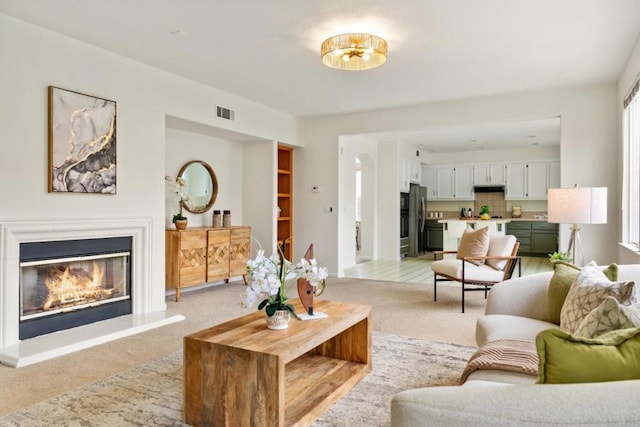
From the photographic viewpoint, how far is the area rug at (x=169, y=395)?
7.41 ft

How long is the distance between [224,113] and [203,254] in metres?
1.80

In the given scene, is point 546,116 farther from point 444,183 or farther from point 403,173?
point 444,183

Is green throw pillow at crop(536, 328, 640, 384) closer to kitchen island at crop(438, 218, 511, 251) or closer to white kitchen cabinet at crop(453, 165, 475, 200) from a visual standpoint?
kitchen island at crop(438, 218, 511, 251)

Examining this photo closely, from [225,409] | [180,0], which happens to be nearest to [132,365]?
[225,409]

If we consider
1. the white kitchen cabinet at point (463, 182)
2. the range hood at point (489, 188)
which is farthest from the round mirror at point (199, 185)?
the range hood at point (489, 188)

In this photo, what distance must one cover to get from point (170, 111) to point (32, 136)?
5.01 ft

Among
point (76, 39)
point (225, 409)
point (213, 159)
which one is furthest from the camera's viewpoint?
point (213, 159)

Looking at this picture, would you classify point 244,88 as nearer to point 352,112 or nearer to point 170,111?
point 170,111

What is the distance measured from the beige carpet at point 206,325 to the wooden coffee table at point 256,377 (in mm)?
1064

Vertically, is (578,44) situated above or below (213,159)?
above

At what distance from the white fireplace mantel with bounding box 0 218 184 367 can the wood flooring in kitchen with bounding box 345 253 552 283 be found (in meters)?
3.48

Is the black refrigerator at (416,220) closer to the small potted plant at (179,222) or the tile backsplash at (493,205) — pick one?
the tile backsplash at (493,205)

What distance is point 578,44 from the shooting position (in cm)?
392

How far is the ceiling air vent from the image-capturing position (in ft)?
18.1
